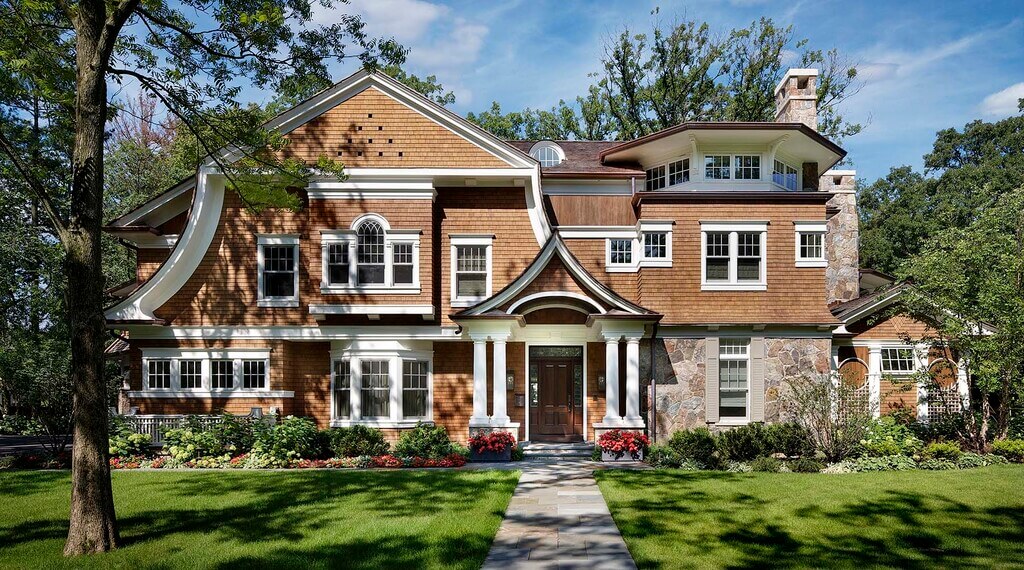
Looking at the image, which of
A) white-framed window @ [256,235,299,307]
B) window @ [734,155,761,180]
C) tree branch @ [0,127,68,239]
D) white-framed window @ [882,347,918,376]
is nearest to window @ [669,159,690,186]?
window @ [734,155,761,180]

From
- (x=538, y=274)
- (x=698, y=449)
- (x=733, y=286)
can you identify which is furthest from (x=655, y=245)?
(x=698, y=449)

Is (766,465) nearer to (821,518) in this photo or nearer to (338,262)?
(821,518)

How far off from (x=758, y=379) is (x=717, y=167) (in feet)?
19.2

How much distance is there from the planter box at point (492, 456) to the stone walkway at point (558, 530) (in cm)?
241

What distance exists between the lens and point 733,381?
17.9m

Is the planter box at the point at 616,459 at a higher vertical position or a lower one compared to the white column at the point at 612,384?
lower

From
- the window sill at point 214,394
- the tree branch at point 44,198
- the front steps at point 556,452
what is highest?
the tree branch at point 44,198

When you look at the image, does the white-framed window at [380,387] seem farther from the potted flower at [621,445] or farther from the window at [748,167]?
the window at [748,167]

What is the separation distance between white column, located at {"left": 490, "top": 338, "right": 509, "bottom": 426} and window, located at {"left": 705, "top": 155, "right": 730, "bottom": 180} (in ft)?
24.5

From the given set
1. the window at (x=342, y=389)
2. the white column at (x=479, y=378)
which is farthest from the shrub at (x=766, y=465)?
the window at (x=342, y=389)

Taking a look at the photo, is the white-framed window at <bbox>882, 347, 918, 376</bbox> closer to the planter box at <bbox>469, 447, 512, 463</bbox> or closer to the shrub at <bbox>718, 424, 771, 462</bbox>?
the shrub at <bbox>718, 424, 771, 462</bbox>

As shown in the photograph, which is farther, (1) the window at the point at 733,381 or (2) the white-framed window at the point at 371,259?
(1) the window at the point at 733,381

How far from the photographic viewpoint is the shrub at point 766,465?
1418 cm

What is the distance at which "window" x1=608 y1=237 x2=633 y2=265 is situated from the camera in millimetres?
19297
